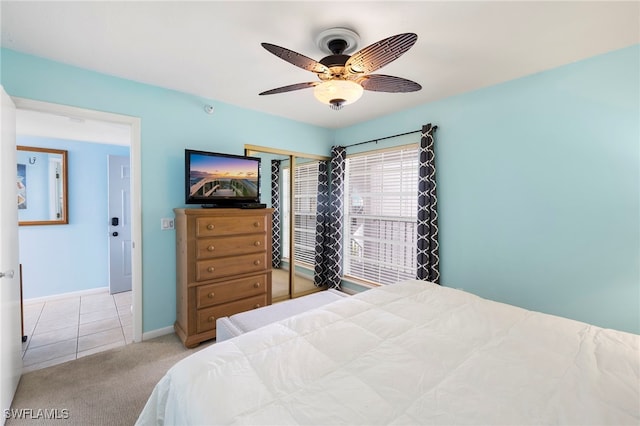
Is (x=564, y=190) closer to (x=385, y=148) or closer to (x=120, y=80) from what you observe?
(x=385, y=148)

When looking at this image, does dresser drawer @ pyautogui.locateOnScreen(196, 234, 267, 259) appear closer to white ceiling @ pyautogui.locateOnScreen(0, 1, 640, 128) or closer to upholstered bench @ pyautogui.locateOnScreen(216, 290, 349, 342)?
upholstered bench @ pyautogui.locateOnScreen(216, 290, 349, 342)

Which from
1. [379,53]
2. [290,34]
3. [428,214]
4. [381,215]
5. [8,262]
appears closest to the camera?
[379,53]

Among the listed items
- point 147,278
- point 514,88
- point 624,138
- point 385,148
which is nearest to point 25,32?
point 147,278

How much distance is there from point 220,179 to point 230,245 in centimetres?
73

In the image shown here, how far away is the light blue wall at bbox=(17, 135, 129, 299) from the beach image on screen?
2.52 m

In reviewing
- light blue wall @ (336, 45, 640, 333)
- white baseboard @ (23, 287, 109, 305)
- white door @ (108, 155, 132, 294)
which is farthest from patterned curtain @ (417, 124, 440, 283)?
white baseboard @ (23, 287, 109, 305)

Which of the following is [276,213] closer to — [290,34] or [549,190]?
[290,34]

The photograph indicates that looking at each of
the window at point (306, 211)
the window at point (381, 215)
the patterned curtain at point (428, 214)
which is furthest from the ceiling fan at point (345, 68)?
the window at point (306, 211)

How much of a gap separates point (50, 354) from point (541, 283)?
14.6 feet

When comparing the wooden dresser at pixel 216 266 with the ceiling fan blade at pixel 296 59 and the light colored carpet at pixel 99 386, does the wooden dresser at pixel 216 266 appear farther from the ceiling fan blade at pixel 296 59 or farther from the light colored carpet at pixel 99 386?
the ceiling fan blade at pixel 296 59

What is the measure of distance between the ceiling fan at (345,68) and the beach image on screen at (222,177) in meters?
1.36

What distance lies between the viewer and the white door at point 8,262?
1.60 m

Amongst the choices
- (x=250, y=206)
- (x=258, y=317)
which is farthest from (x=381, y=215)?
(x=258, y=317)

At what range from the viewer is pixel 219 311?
2.68 metres
